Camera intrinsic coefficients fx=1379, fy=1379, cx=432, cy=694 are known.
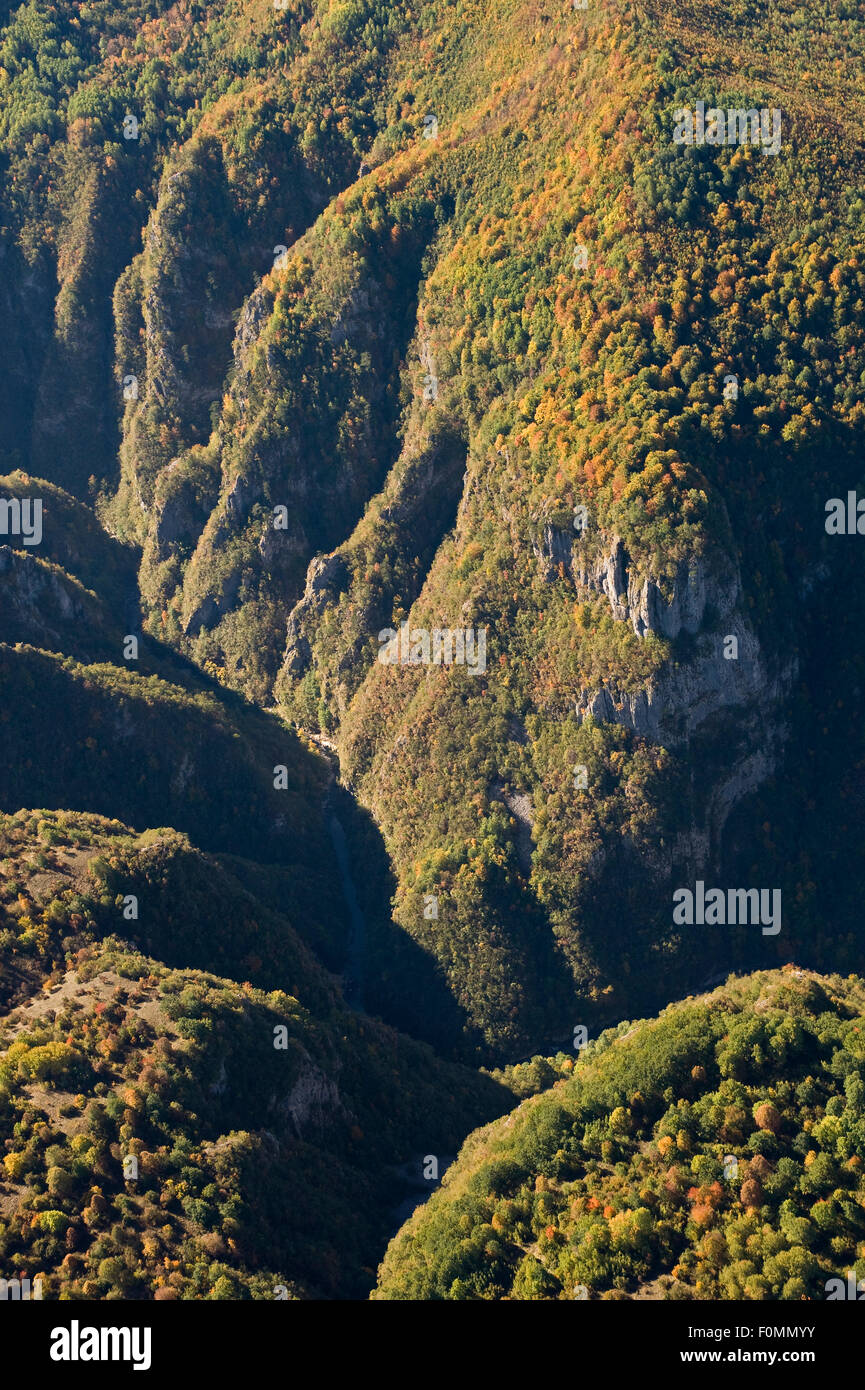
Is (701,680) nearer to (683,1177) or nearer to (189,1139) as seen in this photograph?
(683,1177)

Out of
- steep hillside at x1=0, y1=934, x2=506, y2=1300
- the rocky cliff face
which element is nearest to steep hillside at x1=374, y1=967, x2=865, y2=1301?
steep hillside at x1=0, y1=934, x2=506, y2=1300

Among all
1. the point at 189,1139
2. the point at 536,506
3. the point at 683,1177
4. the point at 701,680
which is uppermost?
the point at 536,506

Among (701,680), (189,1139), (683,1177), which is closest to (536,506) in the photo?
(701,680)

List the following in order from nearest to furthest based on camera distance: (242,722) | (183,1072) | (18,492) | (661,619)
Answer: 1. (183,1072)
2. (661,619)
3. (242,722)
4. (18,492)

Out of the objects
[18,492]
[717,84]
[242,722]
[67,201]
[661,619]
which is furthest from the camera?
[67,201]

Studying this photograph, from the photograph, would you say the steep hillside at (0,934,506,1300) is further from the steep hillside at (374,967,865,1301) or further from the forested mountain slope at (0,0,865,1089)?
the forested mountain slope at (0,0,865,1089)

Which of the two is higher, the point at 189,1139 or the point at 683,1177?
the point at 189,1139

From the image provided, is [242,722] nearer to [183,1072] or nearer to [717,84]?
[183,1072]

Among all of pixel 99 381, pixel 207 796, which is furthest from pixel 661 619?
pixel 99 381
